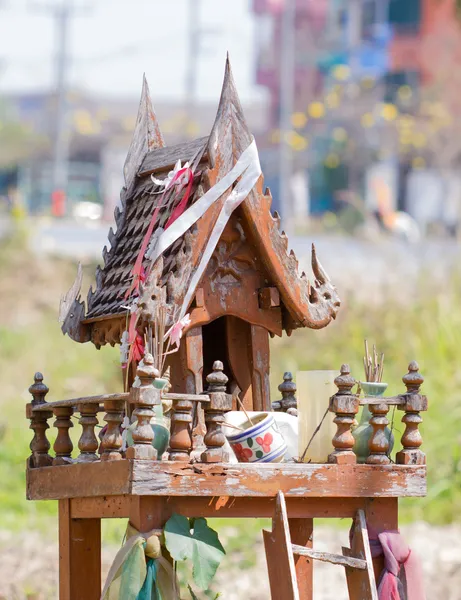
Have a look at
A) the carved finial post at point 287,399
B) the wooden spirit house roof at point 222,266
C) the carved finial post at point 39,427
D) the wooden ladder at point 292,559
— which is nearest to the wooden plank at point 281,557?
the wooden ladder at point 292,559

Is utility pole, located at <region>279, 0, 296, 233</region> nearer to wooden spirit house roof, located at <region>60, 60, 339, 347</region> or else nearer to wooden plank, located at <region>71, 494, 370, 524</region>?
wooden spirit house roof, located at <region>60, 60, 339, 347</region>

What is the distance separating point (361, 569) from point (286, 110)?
22955mm

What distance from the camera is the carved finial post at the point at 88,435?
4.46 metres

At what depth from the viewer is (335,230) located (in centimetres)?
2094

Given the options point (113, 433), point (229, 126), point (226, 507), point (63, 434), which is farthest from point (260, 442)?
point (229, 126)

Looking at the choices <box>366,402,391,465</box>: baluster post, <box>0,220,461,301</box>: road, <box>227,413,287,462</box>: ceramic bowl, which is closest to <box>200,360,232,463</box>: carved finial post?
<box>227,413,287,462</box>: ceramic bowl

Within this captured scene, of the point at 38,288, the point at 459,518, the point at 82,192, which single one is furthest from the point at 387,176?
the point at 459,518

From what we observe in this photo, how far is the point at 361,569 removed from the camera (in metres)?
4.43

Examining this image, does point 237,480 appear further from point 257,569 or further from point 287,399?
point 257,569

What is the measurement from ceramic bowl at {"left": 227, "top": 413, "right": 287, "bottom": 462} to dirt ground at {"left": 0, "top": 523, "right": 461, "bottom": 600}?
406 cm

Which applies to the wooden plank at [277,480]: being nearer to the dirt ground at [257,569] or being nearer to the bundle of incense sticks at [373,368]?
the bundle of incense sticks at [373,368]

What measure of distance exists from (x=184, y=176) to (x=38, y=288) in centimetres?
1250

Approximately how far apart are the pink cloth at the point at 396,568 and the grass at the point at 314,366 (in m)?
4.33

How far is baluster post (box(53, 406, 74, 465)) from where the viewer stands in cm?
466
